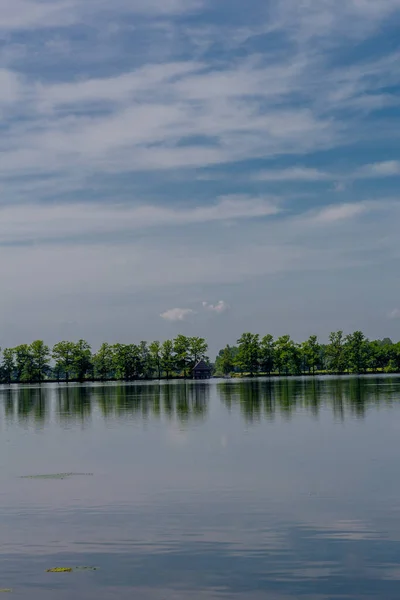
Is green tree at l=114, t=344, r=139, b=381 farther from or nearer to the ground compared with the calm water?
farther from the ground

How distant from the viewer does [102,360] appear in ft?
646

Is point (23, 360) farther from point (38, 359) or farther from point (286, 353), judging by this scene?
point (286, 353)

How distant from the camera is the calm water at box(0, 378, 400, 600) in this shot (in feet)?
Answer: 49.8

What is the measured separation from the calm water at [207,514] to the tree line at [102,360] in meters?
146

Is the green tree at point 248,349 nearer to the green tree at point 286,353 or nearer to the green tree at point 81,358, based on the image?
the green tree at point 286,353

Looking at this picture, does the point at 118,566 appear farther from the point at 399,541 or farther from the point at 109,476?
the point at 109,476

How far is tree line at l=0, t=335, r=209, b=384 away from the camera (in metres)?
187

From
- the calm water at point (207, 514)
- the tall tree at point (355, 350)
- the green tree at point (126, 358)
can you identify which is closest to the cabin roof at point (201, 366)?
the green tree at point (126, 358)

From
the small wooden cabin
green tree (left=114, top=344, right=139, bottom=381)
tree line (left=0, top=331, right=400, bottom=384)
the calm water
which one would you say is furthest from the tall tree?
the calm water

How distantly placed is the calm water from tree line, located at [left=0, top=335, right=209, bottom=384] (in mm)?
145656

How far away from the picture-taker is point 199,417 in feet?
180

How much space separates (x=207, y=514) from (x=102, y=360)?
178 metres

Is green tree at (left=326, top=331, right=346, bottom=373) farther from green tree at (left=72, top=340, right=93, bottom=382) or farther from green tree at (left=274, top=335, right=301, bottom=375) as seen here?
green tree at (left=72, top=340, right=93, bottom=382)

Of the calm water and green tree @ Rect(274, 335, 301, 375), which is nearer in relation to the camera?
the calm water
